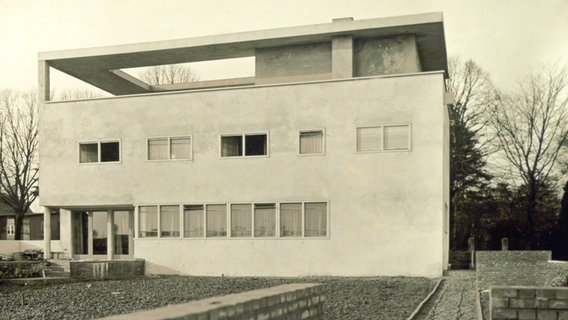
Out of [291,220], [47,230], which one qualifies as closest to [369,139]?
[291,220]

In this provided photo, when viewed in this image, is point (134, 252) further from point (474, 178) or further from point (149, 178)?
point (474, 178)

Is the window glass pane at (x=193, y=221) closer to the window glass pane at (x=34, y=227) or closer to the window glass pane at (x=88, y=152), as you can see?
the window glass pane at (x=88, y=152)

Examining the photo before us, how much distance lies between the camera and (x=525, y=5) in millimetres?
28219

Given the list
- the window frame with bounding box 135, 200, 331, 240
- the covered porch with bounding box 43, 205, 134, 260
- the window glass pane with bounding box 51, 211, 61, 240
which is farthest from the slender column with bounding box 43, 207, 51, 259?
the window glass pane with bounding box 51, 211, 61, 240

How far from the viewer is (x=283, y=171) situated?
73.9ft

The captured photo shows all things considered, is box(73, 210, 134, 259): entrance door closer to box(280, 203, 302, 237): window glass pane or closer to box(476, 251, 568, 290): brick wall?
box(280, 203, 302, 237): window glass pane

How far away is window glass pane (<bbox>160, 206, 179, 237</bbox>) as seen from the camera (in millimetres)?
23844

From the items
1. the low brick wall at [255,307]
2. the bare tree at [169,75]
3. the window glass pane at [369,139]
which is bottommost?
the low brick wall at [255,307]

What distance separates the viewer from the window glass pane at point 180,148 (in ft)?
78.6

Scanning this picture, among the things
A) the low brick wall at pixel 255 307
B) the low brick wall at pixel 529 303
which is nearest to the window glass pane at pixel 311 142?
the low brick wall at pixel 255 307

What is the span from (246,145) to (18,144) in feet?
97.9

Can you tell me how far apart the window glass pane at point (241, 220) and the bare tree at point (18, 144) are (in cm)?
2868

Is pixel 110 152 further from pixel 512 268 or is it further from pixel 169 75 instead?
pixel 169 75

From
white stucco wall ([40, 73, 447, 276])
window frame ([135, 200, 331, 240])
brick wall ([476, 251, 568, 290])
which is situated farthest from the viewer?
window frame ([135, 200, 331, 240])
